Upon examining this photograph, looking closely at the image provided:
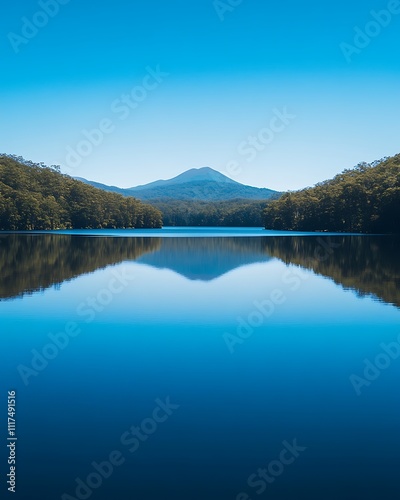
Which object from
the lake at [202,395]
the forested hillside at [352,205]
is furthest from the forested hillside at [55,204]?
the lake at [202,395]

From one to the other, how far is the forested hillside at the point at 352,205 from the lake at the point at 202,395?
8032 centimetres

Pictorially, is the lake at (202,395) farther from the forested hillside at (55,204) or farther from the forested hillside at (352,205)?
the forested hillside at (55,204)

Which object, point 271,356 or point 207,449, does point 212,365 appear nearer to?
point 271,356

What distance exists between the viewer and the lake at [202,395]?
6750 millimetres

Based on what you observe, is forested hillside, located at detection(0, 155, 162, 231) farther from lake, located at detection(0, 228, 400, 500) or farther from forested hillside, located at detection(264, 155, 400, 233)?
lake, located at detection(0, 228, 400, 500)

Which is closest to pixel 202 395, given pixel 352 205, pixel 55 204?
pixel 352 205

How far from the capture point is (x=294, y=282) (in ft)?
91.4

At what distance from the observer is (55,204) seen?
130 meters

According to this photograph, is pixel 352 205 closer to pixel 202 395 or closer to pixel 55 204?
pixel 55 204

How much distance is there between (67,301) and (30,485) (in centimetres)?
1505

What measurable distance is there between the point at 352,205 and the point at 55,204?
3064 inches

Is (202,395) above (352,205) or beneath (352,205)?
beneath

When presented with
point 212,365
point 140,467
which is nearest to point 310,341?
point 212,365

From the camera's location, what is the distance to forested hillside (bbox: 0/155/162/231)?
376 feet
